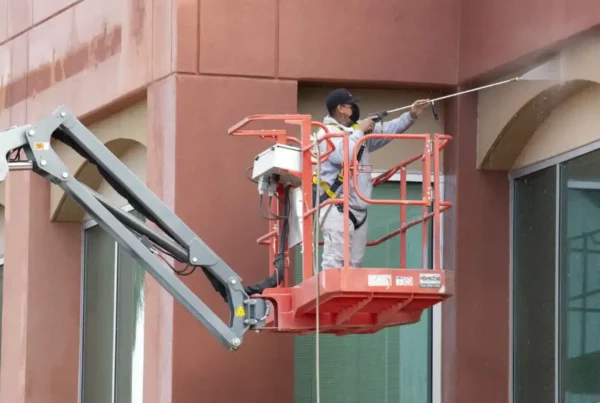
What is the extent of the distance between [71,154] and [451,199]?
5.13m

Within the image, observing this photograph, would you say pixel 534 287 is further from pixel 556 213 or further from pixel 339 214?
pixel 339 214

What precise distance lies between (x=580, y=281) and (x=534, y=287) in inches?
32.0

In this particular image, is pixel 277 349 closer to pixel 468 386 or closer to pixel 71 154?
pixel 468 386

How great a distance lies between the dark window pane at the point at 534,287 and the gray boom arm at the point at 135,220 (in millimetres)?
3025

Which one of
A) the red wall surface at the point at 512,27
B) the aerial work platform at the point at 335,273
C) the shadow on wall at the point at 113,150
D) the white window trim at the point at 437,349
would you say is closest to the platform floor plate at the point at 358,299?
the aerial work platform at the point at 335,273

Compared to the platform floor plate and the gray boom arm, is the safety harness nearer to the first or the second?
the platform floor plate

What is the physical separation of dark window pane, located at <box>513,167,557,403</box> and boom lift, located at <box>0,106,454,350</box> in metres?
1.87

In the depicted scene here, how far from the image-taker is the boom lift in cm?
1177

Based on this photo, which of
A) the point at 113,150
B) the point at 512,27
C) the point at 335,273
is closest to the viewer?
the point at 335,273

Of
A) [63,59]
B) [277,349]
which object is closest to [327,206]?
[277,349]

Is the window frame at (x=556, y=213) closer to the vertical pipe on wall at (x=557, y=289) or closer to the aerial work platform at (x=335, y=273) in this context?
the vertical pipe on wall at (x=557, y=289)

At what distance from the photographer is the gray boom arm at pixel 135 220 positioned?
473 inches

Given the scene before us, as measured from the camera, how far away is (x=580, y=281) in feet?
44.8

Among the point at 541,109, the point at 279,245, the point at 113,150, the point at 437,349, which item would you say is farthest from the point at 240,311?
the point at 113,150
